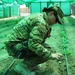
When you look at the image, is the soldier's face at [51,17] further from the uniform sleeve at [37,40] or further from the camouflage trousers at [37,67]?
the camouflage trousers at [37,67]

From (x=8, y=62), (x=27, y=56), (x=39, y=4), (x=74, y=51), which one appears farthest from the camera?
(x=39, y=4)

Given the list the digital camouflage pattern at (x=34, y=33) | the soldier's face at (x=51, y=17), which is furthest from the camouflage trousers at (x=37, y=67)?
the soldier's face at (x=51, y=17)

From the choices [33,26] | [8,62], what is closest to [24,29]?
[33,26]

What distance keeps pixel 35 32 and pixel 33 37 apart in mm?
121

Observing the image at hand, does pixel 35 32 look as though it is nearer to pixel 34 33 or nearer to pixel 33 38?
pixel 34 33

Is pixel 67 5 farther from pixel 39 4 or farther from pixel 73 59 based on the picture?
pixel 73 59

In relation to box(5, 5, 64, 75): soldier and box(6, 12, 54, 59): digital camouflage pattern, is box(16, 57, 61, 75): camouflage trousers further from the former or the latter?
box(6, 12, 54, 59): digital camouflage pattern

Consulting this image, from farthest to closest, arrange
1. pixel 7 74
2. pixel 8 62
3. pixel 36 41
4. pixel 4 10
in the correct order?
1. pixel 4 10
2. pixel 8 62
3. pixel 7 74
4. pixel 36 41

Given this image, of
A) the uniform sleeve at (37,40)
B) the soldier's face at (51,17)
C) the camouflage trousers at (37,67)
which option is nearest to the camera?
the uniform sleeve at (37,40)

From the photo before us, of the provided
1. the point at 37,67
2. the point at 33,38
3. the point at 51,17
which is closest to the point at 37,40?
the point at 33,38

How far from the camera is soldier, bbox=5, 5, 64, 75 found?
499 cm

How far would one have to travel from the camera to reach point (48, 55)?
512 cm

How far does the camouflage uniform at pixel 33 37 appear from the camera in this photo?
496 centimetres

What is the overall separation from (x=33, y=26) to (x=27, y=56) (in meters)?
0.79
